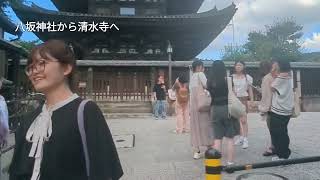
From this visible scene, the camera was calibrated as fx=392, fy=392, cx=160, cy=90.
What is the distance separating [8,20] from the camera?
14.6 meters

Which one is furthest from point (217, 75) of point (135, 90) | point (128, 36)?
point (128, 36)

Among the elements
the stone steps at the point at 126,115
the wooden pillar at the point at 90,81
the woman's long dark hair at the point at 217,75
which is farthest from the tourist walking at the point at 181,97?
the wooden pillar at the point at 90,81

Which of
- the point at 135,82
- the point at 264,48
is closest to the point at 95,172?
the point at 135,82

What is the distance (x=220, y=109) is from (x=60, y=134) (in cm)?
425

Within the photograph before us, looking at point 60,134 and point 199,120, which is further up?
point 60,134

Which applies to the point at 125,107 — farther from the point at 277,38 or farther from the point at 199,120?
the point at 277,38

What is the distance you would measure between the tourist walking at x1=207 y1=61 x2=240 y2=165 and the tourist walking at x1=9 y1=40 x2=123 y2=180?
4016 millimetres

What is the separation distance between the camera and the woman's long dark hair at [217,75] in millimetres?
5988

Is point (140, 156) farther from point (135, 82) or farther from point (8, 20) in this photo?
point (135, 82)

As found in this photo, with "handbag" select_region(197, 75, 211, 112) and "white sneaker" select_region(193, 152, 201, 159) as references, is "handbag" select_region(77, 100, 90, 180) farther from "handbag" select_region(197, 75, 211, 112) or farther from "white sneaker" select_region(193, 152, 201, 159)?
"white sneaker" select_region(193, 152, 201, 159)

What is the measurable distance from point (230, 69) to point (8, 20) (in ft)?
36.5

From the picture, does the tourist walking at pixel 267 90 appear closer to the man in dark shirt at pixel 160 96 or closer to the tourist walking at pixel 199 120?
the tourist walking at pixel 199 120

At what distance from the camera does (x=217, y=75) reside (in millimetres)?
6031

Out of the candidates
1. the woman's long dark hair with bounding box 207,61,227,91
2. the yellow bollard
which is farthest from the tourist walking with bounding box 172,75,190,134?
the yellow bollard
